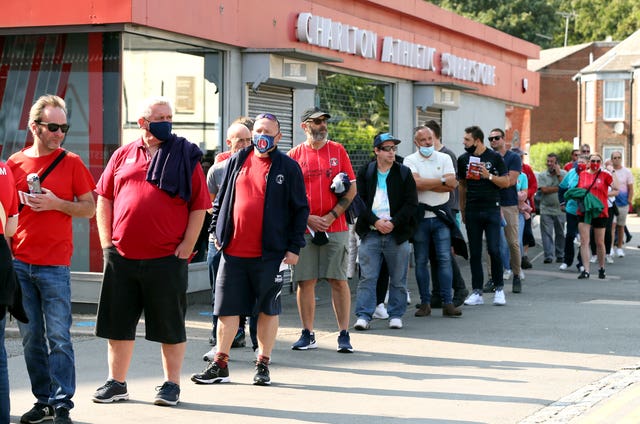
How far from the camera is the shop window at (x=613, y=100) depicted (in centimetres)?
6069

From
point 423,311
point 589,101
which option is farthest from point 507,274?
point 589,101

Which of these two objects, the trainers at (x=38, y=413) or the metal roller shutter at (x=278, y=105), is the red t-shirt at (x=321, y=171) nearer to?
the trainers at (x=38, y=413)

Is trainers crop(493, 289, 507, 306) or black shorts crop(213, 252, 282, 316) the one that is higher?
black shorts crop(213, 252, 282, 316)

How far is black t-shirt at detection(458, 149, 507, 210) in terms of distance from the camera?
1373cm

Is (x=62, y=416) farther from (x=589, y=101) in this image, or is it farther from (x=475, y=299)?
(x=589, y=101)

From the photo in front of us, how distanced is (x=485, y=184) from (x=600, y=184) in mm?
4457

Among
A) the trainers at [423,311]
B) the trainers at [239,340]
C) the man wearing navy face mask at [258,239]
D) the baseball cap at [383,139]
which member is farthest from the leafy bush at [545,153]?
the man wearing navy face mask at [258,239]

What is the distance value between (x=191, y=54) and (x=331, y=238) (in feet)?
14.4

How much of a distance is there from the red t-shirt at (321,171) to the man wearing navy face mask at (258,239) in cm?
138

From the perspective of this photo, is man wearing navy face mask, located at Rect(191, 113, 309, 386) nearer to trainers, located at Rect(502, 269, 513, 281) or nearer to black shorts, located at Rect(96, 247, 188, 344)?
black shorts, located at Rect(96, 247, 188, 344)

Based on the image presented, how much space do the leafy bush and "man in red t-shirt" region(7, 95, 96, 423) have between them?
5112cm

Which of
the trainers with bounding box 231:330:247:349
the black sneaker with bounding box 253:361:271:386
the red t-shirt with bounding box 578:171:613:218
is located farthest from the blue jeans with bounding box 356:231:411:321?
the red t-shirt with bounding box 578:171:613:218

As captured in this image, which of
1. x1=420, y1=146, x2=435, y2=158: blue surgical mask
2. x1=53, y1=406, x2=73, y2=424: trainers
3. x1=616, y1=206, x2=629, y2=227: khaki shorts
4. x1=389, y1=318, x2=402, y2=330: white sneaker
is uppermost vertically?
x1=420, y1=146, x2=435, y2=158: blue surgical mask

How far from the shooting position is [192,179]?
769 cm
